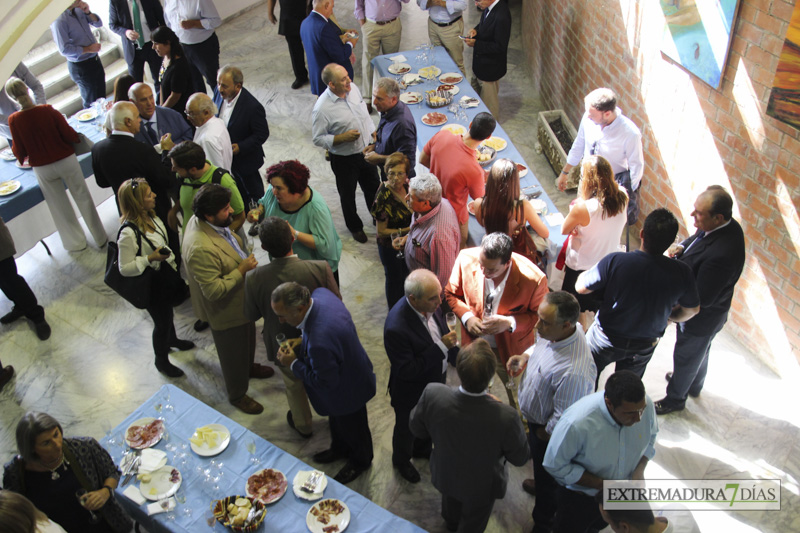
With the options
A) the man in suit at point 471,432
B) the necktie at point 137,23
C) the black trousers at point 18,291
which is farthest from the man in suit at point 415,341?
the necktie at point 137,23

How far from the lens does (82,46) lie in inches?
274

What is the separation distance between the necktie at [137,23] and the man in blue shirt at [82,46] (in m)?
0.37

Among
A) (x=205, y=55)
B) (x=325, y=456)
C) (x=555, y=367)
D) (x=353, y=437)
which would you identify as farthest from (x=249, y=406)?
(x=205, y=55)

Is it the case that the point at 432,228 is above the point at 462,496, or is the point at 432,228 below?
above

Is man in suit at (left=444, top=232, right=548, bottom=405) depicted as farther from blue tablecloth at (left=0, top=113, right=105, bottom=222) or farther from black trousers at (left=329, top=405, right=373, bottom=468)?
blue tablecloth at (left=0, top=113, right=105, bottom=222)

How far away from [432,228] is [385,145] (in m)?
1.35

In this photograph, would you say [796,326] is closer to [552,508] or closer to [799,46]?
[799,46]

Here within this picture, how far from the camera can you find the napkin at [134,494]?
329 centimetres

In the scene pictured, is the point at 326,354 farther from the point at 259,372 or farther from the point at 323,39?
the point at 323,39

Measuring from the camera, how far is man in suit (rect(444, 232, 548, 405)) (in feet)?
11.8

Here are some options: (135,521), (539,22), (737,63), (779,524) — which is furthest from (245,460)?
(539,22)

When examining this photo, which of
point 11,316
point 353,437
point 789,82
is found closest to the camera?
point 789,82

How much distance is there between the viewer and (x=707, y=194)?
3584 mm

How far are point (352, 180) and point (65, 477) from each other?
3455 millimetres
